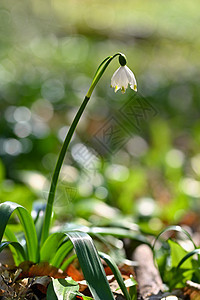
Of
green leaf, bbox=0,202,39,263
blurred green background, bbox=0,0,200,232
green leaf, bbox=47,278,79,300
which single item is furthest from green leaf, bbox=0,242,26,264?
blurred green background, bbox=0,0,200,232

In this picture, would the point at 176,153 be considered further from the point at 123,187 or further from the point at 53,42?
the point at 53,42

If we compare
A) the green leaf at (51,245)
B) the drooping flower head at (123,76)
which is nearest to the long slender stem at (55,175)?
the green leaf at (51,245)

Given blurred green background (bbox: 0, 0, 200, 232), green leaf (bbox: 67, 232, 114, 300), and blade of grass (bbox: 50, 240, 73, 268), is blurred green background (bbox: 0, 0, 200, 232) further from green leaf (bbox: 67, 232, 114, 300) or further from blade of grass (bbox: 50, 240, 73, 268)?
green leaf (bbox: 67, 232, 114, 300)

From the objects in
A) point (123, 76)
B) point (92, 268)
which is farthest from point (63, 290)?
point (123, 76)

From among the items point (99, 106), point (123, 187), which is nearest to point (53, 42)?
point (99, 106)

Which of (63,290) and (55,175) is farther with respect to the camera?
(55,175)

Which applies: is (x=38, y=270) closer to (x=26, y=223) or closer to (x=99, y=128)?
(x=26, y=223)
